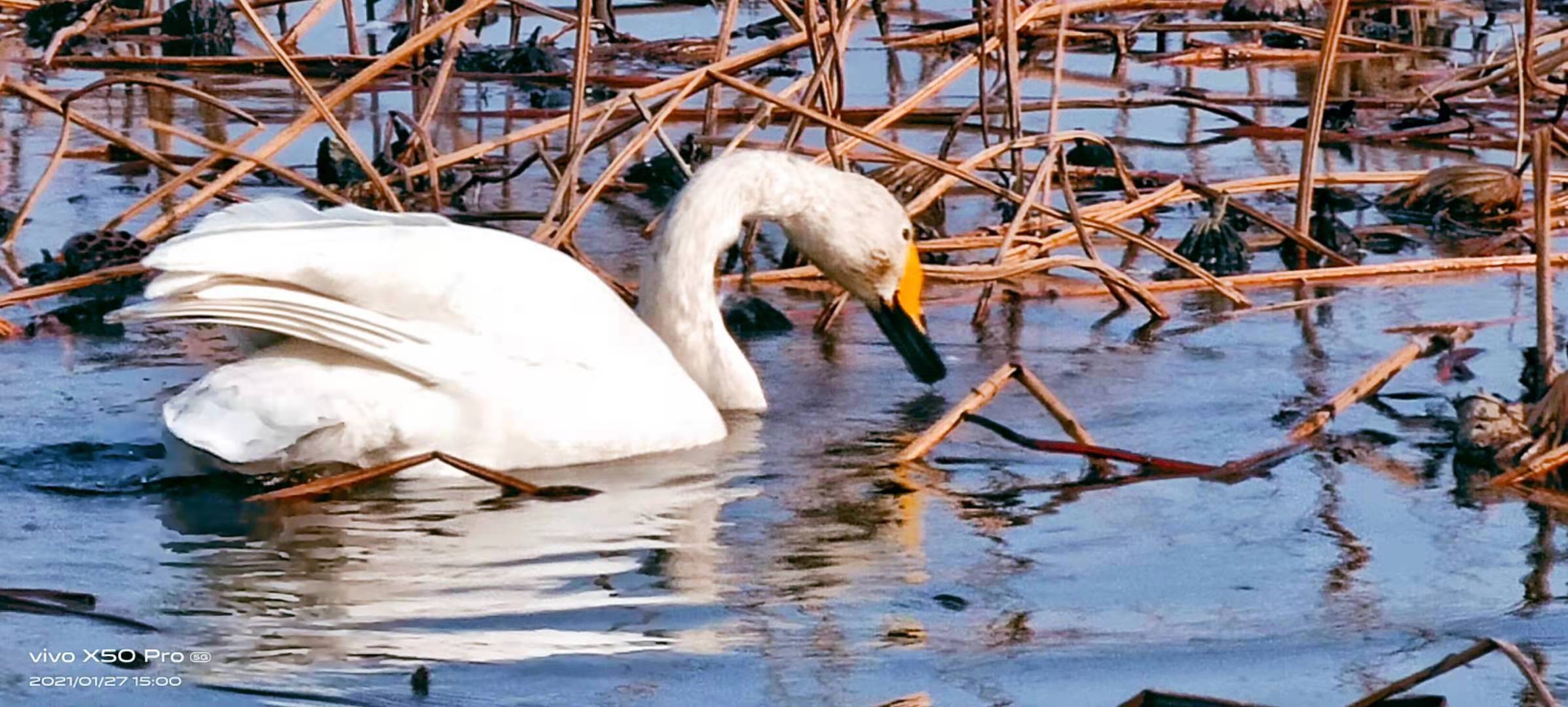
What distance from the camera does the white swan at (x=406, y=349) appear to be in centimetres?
531

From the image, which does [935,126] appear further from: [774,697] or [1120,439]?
[774,697]

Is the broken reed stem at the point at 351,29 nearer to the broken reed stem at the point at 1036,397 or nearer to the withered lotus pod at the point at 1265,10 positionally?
the withered lotus pod at the point at 1265,10

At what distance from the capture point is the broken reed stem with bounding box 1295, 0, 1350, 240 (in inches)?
290

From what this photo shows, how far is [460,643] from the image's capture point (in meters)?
4.29

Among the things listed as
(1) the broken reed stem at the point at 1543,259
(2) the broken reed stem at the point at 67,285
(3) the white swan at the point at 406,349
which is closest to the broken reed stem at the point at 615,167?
(2) the broken reed stem at the point at 67,285

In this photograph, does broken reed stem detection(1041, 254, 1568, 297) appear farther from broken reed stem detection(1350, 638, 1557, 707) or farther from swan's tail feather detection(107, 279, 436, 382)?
broken reed stem detection(1350, 638, 1557, 707)

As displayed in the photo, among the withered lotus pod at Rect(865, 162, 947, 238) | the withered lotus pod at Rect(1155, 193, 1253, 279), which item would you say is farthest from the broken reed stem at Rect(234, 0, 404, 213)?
the withered lotus pod at Rect(1155, 193, 1253, 279)

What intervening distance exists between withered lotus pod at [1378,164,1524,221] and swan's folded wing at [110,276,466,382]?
4.29 meters

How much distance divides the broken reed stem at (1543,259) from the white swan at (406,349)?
189cm

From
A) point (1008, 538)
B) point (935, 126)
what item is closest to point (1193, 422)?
point (1008, 538)

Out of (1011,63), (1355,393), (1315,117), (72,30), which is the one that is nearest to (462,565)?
(1355,393)

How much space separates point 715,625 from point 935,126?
590 centimetres

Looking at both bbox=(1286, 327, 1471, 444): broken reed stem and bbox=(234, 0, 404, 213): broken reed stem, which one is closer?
bbox=(1286, 327, 1471, 444): broken reed stem

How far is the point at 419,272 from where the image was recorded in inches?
219
